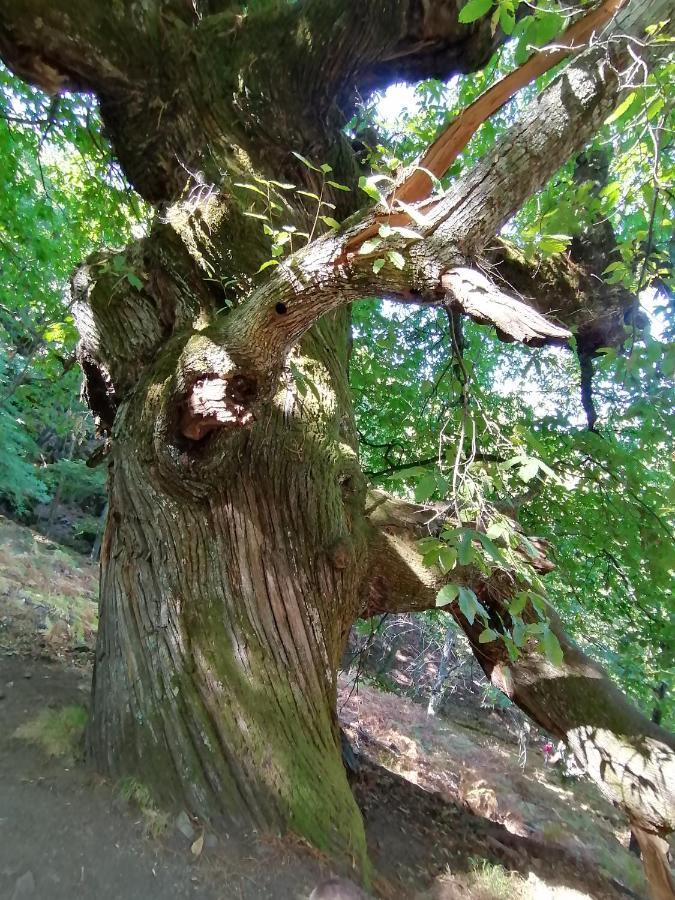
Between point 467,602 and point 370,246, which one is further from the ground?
point 370,246

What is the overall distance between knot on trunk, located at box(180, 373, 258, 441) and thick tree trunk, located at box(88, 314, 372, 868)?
14 centimetres

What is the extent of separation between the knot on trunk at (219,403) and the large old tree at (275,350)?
0.01 meters

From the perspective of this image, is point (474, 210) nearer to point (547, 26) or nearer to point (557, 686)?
point (547, 26)

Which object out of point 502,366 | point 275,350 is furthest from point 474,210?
point 502,366

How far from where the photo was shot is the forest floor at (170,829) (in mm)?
1733

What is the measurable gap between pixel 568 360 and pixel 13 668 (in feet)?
18.1

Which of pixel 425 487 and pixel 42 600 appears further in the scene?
pixel 42 600

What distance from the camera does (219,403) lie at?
7.45 ft

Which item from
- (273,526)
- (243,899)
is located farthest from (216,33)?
(243,899)

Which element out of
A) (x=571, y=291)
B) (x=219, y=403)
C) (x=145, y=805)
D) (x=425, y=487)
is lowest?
(x=145, y=805)

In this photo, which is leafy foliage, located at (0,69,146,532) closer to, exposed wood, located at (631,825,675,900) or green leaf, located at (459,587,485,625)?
green leaf, located at (459,587,485,625)

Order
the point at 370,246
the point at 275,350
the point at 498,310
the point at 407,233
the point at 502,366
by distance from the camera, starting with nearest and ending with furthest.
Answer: the point at 498,310, the point at 407,233, the point at 370,246, the point at 275,350, the point at 502,366

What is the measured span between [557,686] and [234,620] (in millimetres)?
1927

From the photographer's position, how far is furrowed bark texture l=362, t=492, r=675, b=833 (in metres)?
2.69
